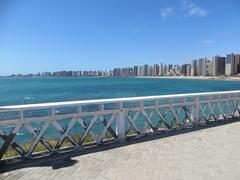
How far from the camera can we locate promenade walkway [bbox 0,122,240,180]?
4703mm

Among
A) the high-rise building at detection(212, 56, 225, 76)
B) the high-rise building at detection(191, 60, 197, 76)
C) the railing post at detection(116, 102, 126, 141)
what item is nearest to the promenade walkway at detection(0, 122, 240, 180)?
the railing post at detection(116, 102, 126, 141)

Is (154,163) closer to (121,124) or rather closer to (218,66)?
(121,124)

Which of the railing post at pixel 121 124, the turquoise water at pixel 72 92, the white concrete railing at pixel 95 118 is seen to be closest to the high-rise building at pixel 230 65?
the turquoise water at pixel 72 92

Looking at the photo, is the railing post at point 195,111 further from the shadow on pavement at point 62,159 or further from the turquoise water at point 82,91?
the turquoise water at point 82,91

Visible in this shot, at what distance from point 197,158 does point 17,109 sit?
411 centimetres

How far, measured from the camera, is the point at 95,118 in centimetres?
631

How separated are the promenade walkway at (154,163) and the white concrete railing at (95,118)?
60cm

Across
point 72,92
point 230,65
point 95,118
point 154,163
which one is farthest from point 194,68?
point 154,163

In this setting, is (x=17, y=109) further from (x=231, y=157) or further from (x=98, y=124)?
(x=98, y=124)

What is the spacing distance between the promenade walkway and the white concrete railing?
0.60 m

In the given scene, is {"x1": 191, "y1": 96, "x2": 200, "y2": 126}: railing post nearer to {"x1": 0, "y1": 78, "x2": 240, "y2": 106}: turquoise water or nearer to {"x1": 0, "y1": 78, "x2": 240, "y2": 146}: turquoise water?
{"x1": 0, "y1": 78, "x2": 240, "y2": 146}: turquoise water

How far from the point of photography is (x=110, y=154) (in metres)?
5.89

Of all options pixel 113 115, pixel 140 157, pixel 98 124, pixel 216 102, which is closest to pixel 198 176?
pixel 140 157

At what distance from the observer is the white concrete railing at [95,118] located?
17.7ft
